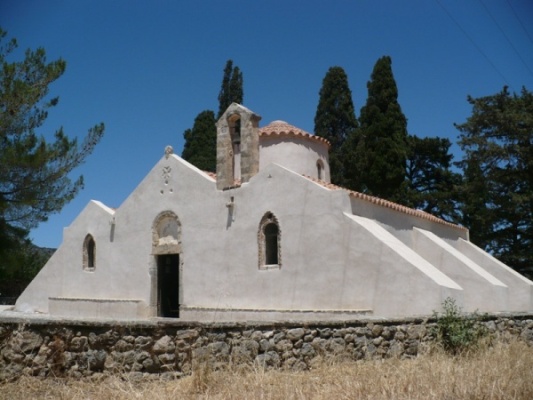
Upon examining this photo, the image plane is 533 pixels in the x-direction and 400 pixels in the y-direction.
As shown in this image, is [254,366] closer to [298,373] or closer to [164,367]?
[298,373]

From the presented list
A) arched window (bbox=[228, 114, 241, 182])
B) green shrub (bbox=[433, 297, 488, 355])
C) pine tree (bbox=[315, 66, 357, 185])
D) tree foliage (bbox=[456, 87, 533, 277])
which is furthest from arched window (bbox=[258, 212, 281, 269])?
pine tree (bbox=[315, 66, 357, 185])

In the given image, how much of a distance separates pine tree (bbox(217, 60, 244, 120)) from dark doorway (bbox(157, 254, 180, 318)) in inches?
659

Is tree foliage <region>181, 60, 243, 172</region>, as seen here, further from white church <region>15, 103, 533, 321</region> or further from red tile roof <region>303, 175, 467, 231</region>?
red tile roof <region>303, 175, 467, 231</region>

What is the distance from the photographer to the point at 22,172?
14.4 metres

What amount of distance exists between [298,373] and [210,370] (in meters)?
1.22

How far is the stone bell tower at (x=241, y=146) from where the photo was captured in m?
14.5

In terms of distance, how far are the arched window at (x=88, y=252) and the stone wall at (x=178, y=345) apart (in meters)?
12.1

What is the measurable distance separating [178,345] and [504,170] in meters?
19.1

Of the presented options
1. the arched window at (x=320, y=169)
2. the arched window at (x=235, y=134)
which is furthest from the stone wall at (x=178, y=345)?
the arched window at (x=320, y=169)

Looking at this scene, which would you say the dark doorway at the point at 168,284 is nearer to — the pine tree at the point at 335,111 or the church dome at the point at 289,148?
the church dome at the point at 289,148

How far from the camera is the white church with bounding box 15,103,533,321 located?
38.9 feet

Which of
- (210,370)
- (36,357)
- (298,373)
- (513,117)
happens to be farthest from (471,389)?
(513,117)

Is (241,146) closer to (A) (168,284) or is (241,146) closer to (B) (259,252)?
(B) (259,252)

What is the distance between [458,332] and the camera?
7.93m
